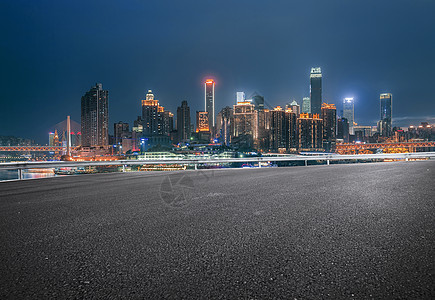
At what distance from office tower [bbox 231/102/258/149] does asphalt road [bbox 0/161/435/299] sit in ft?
492

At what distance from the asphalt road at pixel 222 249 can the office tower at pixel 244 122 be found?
492 ft

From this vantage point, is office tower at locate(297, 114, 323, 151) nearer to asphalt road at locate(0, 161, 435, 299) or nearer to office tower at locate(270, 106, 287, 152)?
office tower at locate(270, 106, 287, 152)

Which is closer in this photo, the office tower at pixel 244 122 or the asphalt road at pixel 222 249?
the asphalt road at pixel 222 249

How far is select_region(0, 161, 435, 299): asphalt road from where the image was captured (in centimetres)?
287

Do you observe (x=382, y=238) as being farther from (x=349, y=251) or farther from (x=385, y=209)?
(x=385, y=209)

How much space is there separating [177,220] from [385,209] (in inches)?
200

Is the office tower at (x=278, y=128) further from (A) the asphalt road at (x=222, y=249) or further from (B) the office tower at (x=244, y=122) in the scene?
(A) the asphalt road at (x=222, y=249)

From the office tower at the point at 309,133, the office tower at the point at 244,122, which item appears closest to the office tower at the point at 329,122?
the office tower at the point at 309,133

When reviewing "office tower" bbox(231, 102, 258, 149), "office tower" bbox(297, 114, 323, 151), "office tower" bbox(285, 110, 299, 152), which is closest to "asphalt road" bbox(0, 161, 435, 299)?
"office tower" bbox(285, 110, 299, 152)

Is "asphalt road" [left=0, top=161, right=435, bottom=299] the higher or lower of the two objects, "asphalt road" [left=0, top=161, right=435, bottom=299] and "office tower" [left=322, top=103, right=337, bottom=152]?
the lower

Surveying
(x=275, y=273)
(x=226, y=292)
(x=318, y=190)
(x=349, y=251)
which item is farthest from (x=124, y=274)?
(x=318, y=190)

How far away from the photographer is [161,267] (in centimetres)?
342

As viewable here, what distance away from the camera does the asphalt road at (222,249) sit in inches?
113

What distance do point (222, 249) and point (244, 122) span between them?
167 meters
